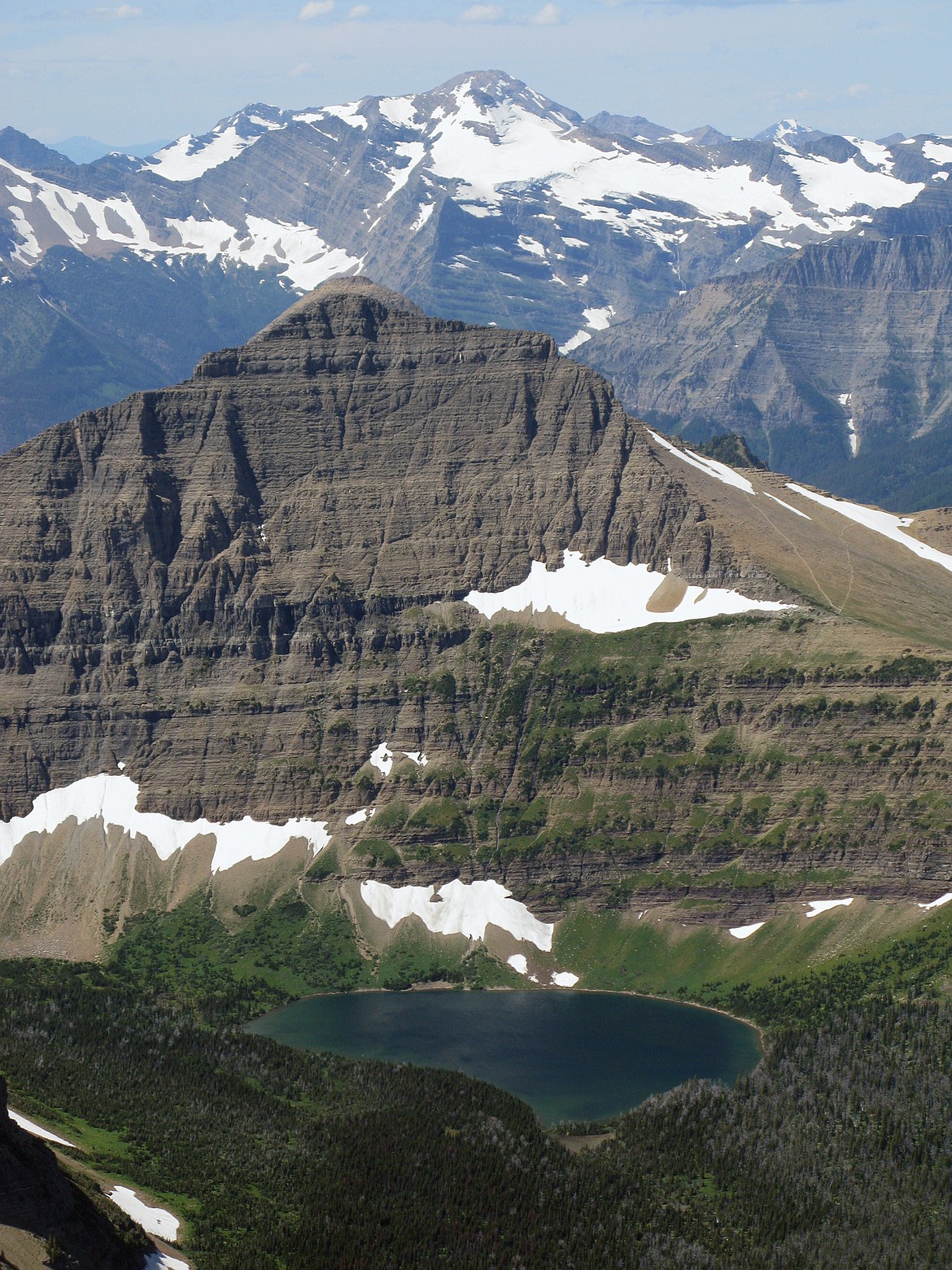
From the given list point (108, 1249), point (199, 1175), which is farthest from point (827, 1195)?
point (108, 1249)

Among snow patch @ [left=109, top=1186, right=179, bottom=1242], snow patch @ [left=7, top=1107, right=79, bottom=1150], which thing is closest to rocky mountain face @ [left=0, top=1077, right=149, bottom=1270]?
snow patch @ [left=109, top=1186, right=179, bottom=1242]

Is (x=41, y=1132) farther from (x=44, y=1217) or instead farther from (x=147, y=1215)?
(x=44, y=1217)

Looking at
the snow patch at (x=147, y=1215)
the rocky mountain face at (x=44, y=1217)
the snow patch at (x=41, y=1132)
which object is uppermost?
the rocky mountain face at (x=44, y=1217)

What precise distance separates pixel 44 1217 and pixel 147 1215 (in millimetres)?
32452

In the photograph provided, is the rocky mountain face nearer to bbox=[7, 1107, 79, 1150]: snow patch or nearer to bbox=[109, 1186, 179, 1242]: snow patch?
bbox=[109, 1186, 179, 1242]: snow patch

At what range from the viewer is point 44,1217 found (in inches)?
5935

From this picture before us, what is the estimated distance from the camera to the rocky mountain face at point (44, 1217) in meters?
148

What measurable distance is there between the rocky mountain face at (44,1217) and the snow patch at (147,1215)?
18.4 metres

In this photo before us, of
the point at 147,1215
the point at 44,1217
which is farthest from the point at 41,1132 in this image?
the point at 44,1217

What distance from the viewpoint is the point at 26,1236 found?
148250 mm

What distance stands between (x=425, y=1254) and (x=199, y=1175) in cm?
2555

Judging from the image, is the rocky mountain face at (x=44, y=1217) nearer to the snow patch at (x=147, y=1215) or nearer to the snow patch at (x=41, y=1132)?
the snow patch at (x=147, y=1215)

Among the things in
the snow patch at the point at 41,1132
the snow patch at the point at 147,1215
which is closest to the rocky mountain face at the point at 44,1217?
the snow patch at the point at 147,1215

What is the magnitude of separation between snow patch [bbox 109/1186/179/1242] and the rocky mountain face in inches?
723
